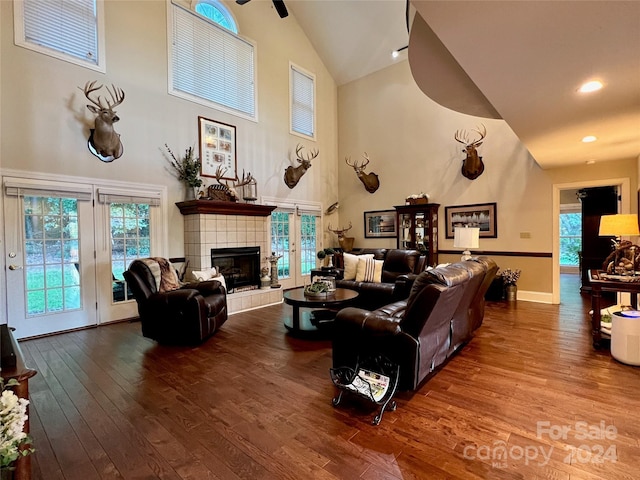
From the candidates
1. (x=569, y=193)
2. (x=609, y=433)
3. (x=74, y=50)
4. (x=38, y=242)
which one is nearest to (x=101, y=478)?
(x=609, y=433)

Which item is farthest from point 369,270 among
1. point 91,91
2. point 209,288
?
point 91,91

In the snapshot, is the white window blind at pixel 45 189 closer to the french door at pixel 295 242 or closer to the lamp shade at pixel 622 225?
the french door at pixel 295 242

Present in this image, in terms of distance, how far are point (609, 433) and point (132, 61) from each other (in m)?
6.82

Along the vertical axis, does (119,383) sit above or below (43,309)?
below

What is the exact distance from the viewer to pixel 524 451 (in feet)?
6.15

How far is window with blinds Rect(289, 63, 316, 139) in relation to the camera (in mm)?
7527

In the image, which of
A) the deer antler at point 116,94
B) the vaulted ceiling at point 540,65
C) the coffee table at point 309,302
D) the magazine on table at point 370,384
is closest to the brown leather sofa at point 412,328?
the magazine on table at point 370,384

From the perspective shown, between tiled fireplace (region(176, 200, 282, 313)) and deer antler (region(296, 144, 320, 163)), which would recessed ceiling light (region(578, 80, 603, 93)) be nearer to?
tiled fireplace (region(176, 200, 282, 313))

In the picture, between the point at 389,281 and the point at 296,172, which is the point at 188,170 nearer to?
the point at 296,172

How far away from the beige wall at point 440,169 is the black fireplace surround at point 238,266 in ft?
9.94

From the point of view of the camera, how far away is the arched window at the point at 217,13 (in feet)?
19.7

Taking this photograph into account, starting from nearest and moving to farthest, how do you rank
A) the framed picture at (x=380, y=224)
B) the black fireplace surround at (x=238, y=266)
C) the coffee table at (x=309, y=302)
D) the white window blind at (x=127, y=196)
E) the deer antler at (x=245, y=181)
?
the coffee table at (x=309, y=302) < the white window blind at (x=127, y=196) < the black fireplace surround at (x=238, y=266) < the deer antler at (x=245, y=181) < the framed picture at (x=380, y=224)

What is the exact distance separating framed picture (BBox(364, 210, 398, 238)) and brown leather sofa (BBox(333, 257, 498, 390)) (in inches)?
183

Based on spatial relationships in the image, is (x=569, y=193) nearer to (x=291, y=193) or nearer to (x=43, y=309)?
(x=291, y=193)
